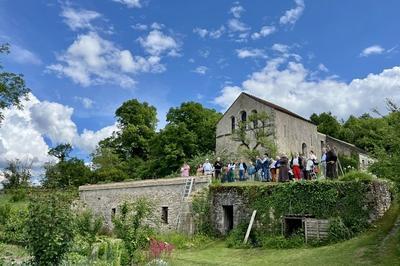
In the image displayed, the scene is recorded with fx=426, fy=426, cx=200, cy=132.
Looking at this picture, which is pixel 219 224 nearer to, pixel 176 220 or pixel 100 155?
pixel 176 220

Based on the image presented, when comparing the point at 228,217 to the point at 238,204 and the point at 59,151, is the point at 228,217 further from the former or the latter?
the point at 59,151

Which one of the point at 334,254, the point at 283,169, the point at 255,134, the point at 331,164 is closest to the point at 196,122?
the point at 255,134

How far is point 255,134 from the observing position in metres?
36.1

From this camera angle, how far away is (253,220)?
1911 centimetres

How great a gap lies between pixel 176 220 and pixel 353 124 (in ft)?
137

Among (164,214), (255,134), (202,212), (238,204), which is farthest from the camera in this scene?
(255,134)

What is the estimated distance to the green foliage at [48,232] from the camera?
9664 millimetres

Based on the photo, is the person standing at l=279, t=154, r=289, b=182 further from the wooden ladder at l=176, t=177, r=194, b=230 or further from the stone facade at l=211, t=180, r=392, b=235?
the wooden ladder at l=176, t=177, r=194, b=230

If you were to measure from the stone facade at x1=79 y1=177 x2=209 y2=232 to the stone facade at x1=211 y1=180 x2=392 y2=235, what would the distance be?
1294 millimetres

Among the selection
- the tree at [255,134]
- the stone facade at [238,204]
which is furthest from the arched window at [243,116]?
the stone facade at [238,204]

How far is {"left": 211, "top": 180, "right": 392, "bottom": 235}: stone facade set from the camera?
16656 millimetres

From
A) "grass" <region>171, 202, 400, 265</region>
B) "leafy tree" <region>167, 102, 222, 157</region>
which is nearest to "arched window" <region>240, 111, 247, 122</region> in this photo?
"leafy tree" <region>167, 102, 222, 157</region>

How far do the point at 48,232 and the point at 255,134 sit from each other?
27736 mm

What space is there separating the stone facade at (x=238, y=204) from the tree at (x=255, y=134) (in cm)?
1199
